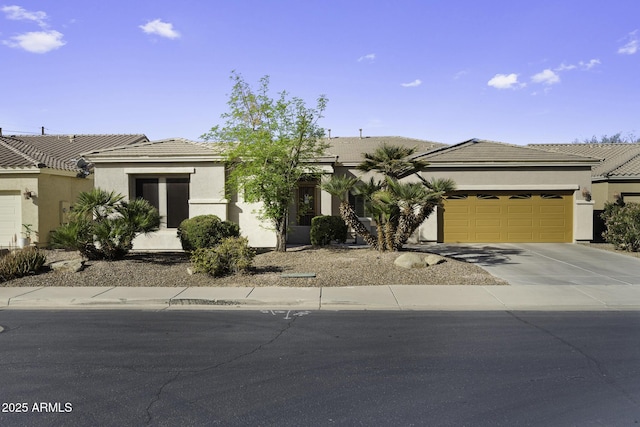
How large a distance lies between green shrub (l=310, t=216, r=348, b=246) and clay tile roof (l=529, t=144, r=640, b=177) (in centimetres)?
1042

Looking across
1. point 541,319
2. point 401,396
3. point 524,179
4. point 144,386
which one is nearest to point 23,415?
point 144,386

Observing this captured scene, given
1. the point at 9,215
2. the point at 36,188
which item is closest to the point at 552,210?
the point at 36,188

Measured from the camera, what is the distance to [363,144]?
26453 mm

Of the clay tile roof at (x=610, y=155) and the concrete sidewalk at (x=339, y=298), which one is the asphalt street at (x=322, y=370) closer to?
the concrete sidewalk at (x=339, y=298)

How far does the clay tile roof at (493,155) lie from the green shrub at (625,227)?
2987 millimetres

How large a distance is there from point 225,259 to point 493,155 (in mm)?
13458

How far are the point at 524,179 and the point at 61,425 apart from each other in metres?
19.5

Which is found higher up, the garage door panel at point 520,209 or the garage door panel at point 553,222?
the garage door panel at point 520,209

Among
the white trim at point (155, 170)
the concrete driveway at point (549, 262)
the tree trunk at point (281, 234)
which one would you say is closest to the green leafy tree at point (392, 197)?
the tree trunk at point (281, 234)

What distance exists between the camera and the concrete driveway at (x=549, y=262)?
12.1m

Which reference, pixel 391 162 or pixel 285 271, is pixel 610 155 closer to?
pixel 391 162

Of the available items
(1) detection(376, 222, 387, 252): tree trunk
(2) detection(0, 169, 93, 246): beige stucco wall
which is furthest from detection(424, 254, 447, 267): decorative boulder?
(2) detection(0, 169, 93, 246): beige stucco wall

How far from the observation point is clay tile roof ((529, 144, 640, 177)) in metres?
22.6

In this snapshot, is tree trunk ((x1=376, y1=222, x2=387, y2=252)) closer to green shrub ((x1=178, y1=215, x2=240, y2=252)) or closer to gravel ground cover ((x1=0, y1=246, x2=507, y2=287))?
gravel ground cover ((x1=0, y1=246, x2=507, y2=287))
